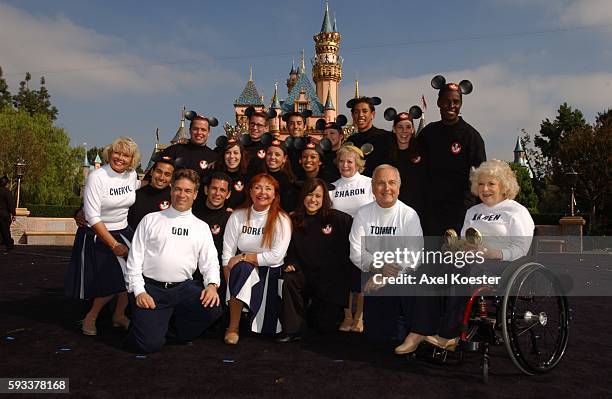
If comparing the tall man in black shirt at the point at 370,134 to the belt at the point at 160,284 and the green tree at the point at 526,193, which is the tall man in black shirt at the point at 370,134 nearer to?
the belt at the point at 160,284

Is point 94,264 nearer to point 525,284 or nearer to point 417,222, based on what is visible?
point 417,222

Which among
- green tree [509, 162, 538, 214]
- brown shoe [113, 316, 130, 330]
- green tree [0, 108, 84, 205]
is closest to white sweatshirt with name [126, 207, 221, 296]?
brown shoe [113, 316, 130, 330]

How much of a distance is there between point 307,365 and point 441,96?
10.6 feet

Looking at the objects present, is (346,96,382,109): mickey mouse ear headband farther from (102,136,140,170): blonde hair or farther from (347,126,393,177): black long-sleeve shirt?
(102,136,140,170): blonde hair

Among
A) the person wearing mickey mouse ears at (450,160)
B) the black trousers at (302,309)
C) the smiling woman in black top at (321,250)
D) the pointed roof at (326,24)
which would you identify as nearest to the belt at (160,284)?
the black trousers at (302,309)

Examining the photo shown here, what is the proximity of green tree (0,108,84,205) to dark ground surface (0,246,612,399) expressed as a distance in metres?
37.3

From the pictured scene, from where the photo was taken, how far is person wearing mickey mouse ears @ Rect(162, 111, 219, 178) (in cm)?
686

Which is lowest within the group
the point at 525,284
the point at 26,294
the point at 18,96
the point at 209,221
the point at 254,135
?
the point at 26,294

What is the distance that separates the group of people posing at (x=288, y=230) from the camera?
181 inches

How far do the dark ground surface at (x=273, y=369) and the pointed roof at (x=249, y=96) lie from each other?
53077 mm

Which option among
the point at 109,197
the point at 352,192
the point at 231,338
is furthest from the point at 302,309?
the point at 109,197

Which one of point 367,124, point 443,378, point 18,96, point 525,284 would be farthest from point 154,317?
point 18,96

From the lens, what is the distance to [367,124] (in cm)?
673

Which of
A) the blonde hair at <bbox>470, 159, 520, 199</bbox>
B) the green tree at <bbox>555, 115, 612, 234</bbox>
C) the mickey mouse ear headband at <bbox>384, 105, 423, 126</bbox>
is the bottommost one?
the blonde hair at <bbox>470, 159, 520, 199</bbox>
